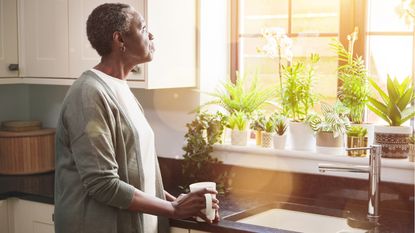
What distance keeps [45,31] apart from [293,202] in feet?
4.79

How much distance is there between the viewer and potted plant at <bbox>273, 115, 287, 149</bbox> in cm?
271

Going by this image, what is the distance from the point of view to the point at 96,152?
5.90ft

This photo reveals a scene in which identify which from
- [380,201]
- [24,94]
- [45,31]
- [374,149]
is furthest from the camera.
A: [24,94]

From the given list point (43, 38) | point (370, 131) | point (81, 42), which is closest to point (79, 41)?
point (81, 42)

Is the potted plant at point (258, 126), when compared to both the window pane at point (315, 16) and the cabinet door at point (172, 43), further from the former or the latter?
the window pane at point (315, 16)

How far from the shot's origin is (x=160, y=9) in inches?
103

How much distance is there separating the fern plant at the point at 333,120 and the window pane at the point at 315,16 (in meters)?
0.39

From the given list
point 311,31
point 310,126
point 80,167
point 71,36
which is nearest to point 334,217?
point 310,126

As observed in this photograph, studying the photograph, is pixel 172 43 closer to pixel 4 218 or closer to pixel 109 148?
pixel 109 148

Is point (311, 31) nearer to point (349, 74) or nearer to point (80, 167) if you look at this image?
→ point (349, 74)

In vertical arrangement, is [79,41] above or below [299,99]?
above

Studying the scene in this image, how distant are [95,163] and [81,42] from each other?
3.87 feet

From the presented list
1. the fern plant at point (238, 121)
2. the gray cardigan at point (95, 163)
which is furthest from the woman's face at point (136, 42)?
Answer: the fern plant at point (238, 121)

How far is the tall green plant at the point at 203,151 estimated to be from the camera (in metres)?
2.79
